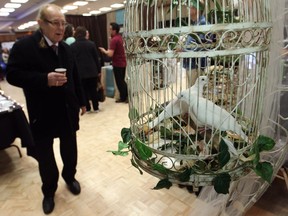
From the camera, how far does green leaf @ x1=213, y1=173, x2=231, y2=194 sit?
1.74 feet

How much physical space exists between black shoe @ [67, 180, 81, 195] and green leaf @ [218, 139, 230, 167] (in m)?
1.33

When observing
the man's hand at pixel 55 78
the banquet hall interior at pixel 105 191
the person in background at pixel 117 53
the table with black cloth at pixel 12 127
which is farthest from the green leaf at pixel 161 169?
the person in background at pixel 117 53

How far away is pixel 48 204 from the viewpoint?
1481mm

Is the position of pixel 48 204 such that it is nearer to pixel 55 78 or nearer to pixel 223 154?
pixel 55 78

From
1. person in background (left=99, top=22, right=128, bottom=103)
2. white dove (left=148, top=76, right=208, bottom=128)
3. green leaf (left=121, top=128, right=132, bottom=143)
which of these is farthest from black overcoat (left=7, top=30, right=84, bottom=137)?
person in background (left=99, top=22, right=128, bottom=103)

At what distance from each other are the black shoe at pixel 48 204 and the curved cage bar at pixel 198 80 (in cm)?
108

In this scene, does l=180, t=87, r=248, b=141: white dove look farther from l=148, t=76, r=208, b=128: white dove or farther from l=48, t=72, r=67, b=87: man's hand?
l=48, t=72, r=67, b=87: man's hand

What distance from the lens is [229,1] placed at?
0.60 m

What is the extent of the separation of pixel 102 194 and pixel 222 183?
1.25 meters

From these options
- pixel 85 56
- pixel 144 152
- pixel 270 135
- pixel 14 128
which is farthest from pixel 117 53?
pixel 144 152

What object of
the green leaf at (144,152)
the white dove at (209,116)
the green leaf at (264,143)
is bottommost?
the green leaf at (144,152)

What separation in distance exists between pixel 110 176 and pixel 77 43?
1.79m

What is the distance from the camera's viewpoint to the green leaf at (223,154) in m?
0.53

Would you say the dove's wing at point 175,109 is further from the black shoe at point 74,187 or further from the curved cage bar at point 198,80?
the black shoe at point 74,187
